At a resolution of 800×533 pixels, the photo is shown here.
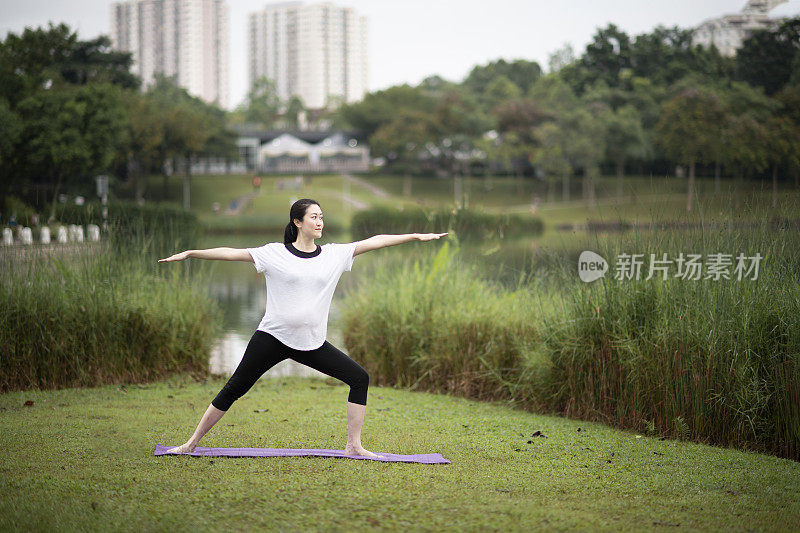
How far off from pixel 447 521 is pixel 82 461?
2.27 meters

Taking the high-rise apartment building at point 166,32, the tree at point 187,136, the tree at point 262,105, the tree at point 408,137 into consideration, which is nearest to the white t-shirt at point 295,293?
the tree at point 187,136

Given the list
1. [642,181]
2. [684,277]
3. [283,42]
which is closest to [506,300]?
[684,277]

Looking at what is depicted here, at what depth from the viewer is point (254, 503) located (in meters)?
3.76

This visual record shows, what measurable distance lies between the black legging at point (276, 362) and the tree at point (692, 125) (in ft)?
78.7

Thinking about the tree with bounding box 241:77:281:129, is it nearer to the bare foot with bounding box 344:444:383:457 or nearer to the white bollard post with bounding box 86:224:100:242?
the white bollard post with bounding box 86:224:100:242

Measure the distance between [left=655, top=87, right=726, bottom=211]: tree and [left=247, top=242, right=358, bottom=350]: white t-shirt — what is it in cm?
2410

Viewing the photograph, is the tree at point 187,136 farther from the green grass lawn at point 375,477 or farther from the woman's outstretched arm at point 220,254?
the woman's outstretched arm at point 220,254

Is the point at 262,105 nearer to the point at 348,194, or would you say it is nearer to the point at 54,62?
the point at 348,194

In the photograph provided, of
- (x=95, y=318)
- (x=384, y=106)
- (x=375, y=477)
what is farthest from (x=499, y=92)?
(x=375, y=477)

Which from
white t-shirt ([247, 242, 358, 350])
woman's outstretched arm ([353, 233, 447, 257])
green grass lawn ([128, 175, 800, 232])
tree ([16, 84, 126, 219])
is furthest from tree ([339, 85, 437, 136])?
white t-shirt ([247, 242, 358, 350])

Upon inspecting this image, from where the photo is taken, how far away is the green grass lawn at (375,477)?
359 cm

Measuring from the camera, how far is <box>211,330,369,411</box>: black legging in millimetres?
4395

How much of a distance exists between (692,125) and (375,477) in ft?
102

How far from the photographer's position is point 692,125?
105ft
